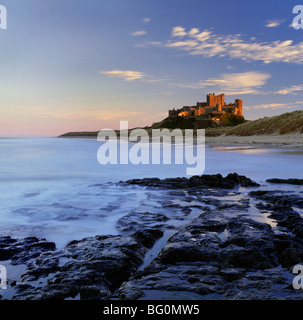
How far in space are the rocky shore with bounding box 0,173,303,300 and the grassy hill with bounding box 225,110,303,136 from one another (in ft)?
117

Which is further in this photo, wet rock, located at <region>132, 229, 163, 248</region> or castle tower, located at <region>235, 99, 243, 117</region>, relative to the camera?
castle tower, located at <region>235, 99, 243, 117</region>

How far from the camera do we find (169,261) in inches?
130

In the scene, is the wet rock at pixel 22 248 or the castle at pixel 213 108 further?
the castle at pixel 213 108

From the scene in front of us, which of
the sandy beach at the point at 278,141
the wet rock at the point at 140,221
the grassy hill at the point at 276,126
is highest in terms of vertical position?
the grassy hill at the point at 276,126

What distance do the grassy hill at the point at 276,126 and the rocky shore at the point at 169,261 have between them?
35.7 meters

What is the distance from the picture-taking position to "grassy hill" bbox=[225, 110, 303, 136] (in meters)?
37.5

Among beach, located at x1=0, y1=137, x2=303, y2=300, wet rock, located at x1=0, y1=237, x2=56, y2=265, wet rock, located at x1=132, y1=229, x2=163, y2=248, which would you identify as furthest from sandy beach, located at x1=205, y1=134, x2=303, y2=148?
wet rock, located at x1=0, y1=237, x2=56, y2=265

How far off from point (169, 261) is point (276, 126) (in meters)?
41.9

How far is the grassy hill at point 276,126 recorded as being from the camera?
37.5 m

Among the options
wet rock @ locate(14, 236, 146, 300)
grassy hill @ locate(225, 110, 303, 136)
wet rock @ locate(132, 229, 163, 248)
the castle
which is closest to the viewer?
wet rock @ locate(14, 236, 146, 300)

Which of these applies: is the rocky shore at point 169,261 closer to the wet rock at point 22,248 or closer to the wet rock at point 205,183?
the wet rock at point 22,248

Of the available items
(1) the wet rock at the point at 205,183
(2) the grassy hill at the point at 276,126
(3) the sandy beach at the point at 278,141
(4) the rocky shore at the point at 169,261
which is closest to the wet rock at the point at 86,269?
(4) the rocky shore at the point at 169,261

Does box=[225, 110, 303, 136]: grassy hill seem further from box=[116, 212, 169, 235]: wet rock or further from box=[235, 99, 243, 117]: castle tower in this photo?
box=[235, 99, 243, 117]: castle tower
